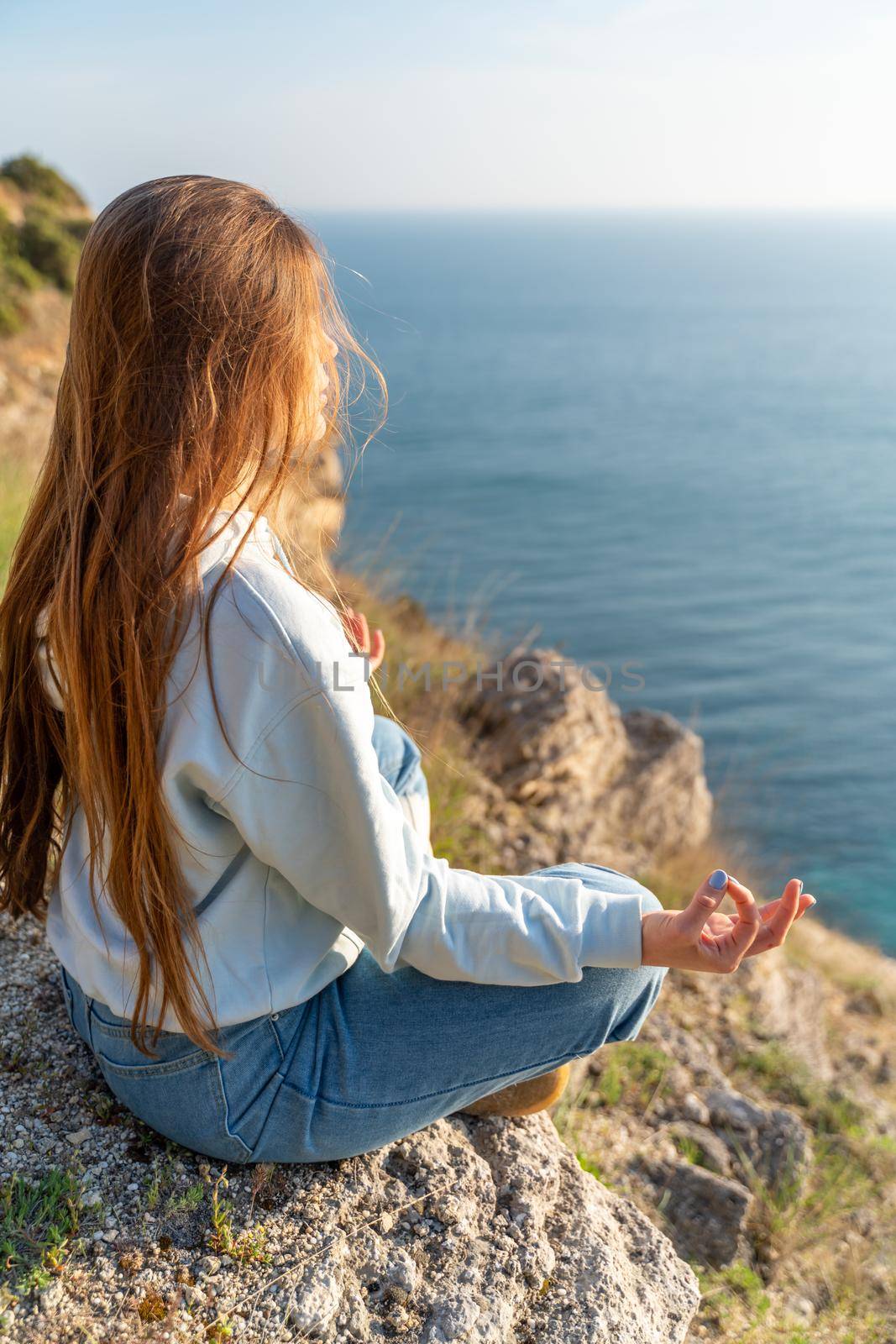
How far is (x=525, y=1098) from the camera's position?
7.21 feet

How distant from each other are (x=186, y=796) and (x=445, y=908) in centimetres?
42

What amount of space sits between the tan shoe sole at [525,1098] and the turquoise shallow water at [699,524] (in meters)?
1.74

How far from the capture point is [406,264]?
10456 cm

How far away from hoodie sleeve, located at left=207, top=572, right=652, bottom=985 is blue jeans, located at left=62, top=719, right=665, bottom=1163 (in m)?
0.12

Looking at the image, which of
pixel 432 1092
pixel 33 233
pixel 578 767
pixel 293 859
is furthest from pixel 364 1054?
pixel 33 233

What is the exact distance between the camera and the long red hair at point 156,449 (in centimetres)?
140

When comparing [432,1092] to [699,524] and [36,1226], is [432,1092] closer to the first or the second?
[36,1226]

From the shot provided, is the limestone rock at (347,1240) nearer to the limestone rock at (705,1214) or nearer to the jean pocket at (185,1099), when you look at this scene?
the jean pocket at (185,1099)

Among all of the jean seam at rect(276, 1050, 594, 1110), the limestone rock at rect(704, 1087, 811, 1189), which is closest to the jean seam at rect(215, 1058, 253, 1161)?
the jean seam at rect(276, 1050, 594, 1110)

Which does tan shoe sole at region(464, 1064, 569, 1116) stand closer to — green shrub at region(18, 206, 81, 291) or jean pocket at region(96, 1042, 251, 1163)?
jean pocket at region(96, 1042, 251, 1163)

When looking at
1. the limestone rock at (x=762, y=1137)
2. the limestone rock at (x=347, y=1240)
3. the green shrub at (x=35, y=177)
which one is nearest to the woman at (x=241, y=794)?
the limestone rock at (x=347, y=1240)

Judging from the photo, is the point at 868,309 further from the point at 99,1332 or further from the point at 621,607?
the point at 99,1332

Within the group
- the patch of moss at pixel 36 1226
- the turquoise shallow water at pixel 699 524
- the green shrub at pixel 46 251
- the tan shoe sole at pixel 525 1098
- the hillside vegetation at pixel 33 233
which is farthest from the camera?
the green shrub at pixel 46 251

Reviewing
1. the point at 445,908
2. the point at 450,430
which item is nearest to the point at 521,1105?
the point at 445,908
